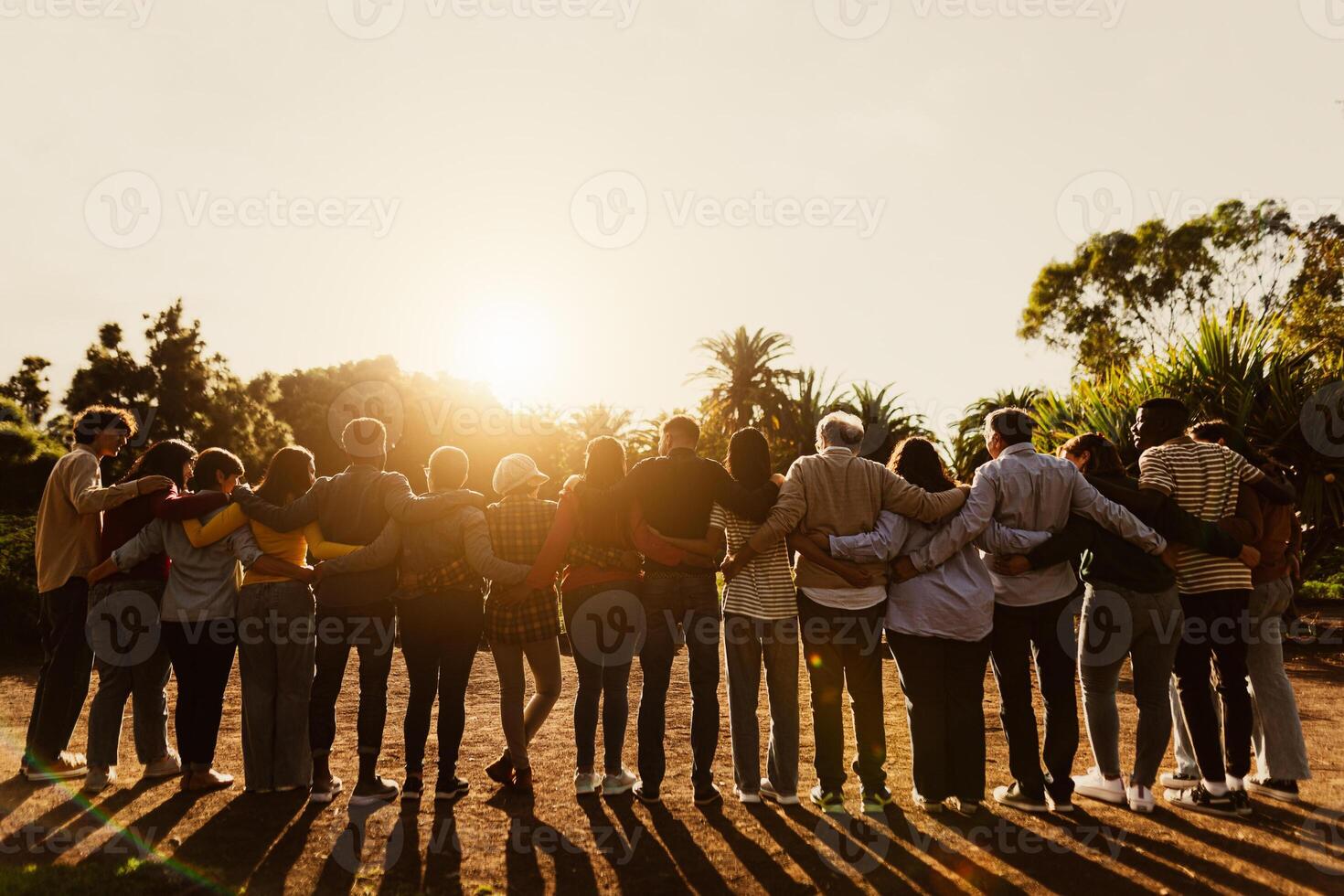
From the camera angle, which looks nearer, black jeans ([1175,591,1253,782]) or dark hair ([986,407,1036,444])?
black jeans ([1175,591,1253,782])

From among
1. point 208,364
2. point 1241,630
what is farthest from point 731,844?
point 208,364

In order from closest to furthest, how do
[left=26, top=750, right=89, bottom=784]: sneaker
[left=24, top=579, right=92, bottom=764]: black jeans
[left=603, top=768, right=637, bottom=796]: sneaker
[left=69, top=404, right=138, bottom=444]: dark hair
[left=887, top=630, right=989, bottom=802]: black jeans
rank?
1. [left=887, top=630, right=989, bottom=802]: black jeans
2. [left=603, top=768, right=637, bottom=796]: sneaker
3. [left=26, top=750, right=89, bottom=784]: sneaker
4. [left=24, top=579, right=92, bottom=764]: black jeans
5. [left=69, top=404, right=138, bottom=444]: dark hair

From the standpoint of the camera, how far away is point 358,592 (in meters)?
4.87

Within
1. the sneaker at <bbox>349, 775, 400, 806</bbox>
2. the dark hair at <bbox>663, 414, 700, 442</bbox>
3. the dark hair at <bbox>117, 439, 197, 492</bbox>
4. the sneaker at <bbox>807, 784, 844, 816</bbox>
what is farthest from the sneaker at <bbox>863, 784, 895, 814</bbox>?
the dark hair at <bbox>117, 439, 197, 492</bbox>

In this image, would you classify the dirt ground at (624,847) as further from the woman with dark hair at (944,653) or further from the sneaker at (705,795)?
the woman with dark hair at (944,653)

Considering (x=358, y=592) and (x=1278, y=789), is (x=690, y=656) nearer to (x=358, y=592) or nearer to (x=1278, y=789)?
(x=358, y=592)

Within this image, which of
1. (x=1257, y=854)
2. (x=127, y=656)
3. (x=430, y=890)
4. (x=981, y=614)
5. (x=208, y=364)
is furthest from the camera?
(x=208, y=364)

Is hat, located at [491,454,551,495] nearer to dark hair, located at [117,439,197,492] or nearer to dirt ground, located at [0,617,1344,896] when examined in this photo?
dirt ground, located at [0,617,1344,896]

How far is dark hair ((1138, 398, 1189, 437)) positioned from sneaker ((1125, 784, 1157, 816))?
191 centimetres

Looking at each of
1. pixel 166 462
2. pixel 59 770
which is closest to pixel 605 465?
pixel 166 462

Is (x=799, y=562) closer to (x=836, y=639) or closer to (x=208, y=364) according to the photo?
(x=836, y=639)

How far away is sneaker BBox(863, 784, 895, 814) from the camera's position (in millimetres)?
4660

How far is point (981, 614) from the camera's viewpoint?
466 cm

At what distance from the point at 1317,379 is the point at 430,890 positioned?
35.5 feet
